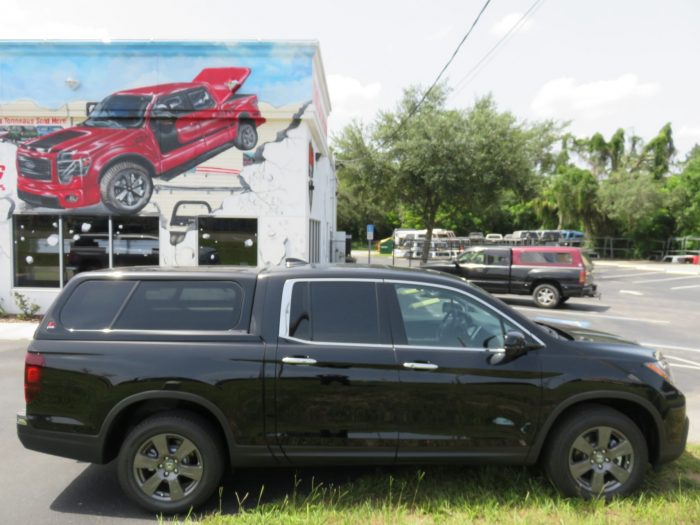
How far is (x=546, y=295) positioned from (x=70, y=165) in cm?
1279

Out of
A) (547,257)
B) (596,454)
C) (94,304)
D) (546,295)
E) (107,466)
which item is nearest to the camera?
(596,454)

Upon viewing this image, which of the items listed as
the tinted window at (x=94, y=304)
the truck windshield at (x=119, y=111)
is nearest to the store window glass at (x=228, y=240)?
the truck windshield at (x=119, y=111)

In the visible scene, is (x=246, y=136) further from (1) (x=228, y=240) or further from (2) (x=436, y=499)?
(2) (x=436, y=499)

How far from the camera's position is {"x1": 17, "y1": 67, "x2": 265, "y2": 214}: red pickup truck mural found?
11.4 m

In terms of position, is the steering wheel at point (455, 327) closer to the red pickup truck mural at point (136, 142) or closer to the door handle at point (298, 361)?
the door handle at point (298, 361)

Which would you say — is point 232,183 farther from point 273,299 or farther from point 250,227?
point 273,299

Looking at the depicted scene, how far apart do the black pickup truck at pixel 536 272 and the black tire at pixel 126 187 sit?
9.29 m

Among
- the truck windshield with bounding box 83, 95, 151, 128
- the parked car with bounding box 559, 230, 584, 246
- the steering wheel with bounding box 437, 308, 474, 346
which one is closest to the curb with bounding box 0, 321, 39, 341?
the truck windshield with bounding box 83, 95, 151, 128

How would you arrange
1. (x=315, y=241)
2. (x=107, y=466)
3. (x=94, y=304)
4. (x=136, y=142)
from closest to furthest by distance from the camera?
(x=94, y=304) < (x=107, y=466) < (x=136, y=142) < (x=315, y=241)

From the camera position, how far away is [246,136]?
38.0 feet

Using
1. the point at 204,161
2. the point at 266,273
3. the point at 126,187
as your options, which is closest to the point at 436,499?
the point at 266,273

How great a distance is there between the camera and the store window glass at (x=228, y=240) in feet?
38.4

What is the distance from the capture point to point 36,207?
11828mm

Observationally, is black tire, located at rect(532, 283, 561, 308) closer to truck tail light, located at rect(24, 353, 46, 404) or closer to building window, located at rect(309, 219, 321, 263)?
building window, located at rect(309, 219, 321, 263)
